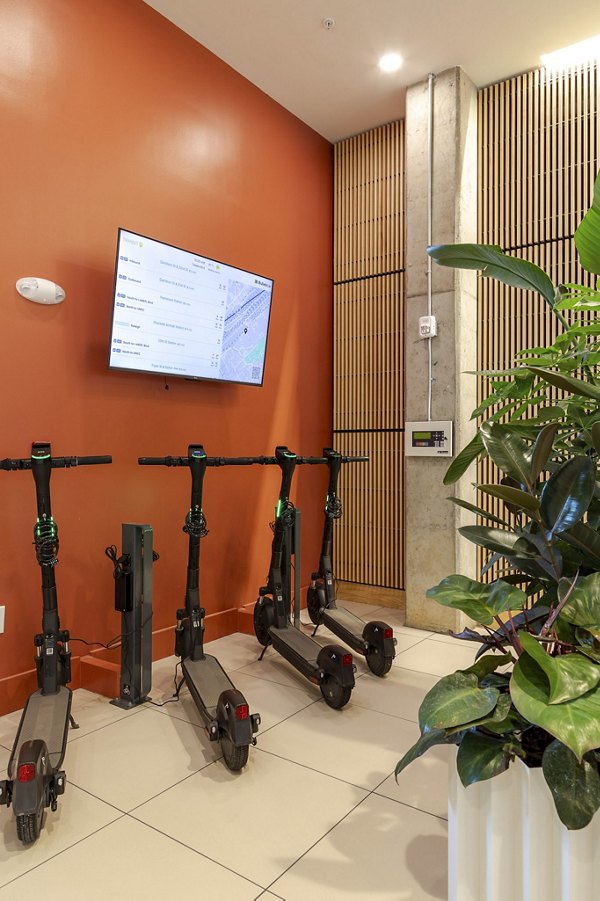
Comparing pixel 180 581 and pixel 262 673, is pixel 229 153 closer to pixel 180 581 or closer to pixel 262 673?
pixel 180 581

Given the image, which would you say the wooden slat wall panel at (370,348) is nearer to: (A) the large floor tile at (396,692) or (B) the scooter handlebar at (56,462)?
(A) the large floor tile at (396,692)

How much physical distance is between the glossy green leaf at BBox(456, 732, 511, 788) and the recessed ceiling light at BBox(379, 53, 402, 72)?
458cm

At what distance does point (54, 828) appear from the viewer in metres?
2.11

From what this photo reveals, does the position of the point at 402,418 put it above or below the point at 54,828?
above

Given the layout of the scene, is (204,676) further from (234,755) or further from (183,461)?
(183,461)

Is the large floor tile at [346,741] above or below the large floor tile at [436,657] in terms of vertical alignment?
below

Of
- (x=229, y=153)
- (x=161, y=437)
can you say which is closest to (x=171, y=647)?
(x=161, y=437)

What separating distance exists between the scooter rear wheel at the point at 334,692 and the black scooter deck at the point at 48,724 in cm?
125

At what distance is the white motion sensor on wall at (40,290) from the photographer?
3.14 meters

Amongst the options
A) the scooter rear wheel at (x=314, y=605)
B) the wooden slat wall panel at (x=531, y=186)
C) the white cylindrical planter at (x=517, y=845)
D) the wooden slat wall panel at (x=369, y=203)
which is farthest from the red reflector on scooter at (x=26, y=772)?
the wooden slat wall panel at (x=369, y=203)

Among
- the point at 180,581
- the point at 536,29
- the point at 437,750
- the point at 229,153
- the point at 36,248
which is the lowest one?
the point at 437,750

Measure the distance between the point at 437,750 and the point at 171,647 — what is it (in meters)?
1.86

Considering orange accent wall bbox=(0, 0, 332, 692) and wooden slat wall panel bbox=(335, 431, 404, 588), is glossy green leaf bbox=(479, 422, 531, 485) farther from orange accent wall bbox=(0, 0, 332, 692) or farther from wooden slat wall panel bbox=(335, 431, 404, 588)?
wooden slat wall panel bbox=(335, 431, 404, 588)

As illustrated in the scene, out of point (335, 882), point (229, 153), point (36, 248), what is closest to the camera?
point (335, 882)
